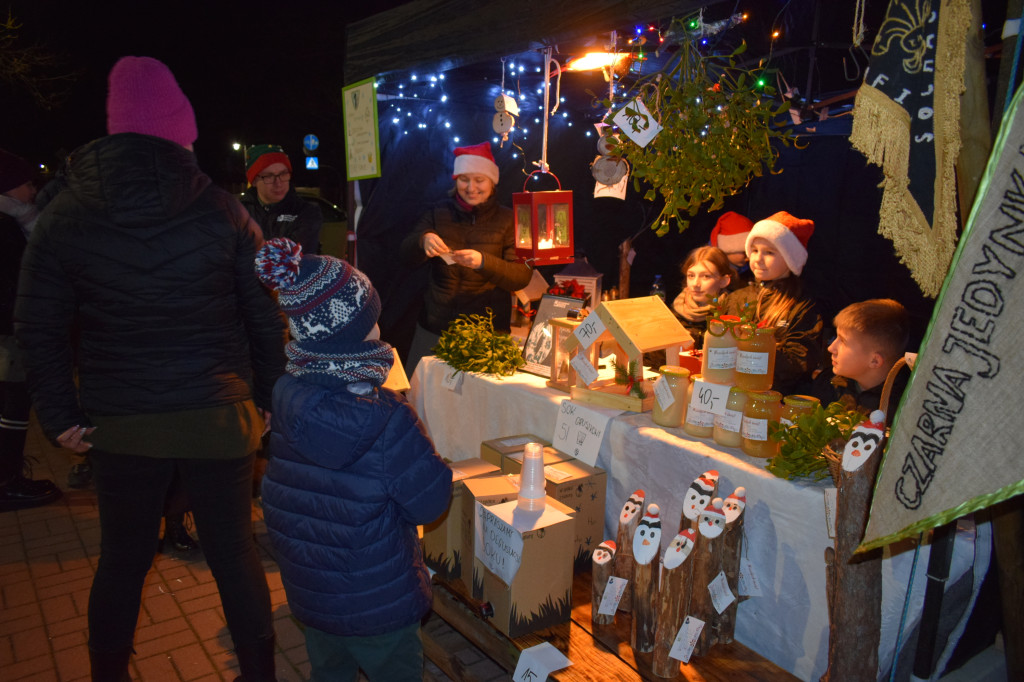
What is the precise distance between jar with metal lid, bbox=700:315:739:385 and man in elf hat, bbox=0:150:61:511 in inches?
128

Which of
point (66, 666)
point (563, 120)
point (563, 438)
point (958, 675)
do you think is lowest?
point (66, 666)

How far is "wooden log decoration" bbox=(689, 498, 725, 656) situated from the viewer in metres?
1.75

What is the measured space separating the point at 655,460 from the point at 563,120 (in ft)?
12.3

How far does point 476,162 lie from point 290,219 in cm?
104

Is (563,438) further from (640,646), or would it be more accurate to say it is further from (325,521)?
(325,521)

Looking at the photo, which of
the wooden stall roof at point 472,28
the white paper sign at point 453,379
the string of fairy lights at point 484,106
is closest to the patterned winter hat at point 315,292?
the wooden stall roof at point 472,28

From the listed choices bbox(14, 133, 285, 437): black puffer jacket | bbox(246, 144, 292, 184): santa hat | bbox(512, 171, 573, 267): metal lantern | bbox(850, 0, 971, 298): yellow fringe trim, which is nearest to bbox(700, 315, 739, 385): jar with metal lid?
bbox(850, 0, 971, 298): yellow fringe trim

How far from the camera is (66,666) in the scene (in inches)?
94.4

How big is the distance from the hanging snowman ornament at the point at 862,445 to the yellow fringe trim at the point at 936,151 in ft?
1.20

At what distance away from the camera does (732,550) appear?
6.10 ft

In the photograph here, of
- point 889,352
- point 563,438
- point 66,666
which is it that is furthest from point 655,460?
point 66,666

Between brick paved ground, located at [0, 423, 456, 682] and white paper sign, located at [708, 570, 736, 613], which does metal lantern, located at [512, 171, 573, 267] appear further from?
brick paved ground, located at [0, 423, 456, 682]

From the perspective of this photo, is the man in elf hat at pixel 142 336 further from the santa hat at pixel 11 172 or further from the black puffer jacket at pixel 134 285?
the santa hat at pixel 11 172

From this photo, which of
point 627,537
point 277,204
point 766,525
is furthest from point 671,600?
point 277,204
